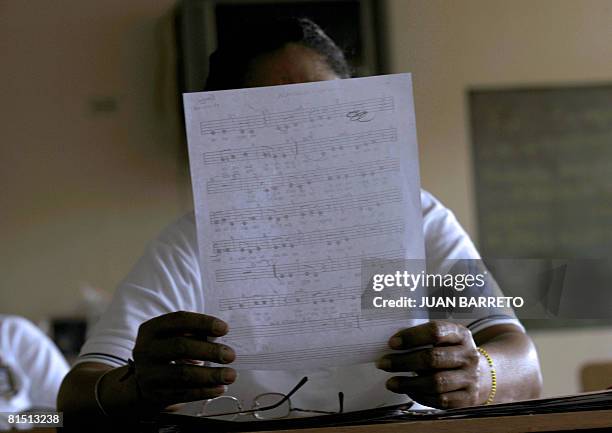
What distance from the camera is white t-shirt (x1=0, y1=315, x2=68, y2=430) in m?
2.46

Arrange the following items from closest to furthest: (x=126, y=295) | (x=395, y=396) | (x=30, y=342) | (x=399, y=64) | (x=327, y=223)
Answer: (x=327, y=223) < (x=395, y=396) < (x=126, y=295) < (x=30, y=342) < (x=399, y=64)

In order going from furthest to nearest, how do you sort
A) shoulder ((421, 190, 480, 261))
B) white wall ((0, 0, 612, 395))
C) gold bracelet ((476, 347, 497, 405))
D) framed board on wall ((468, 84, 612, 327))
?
framed board on wall ((468, 84, 612, 327)) < white wall ((0, 0, 612, 395)) < shoulder ((421, 190, 480, 261)) < gold bracelet ((476, 347, 497, 405))

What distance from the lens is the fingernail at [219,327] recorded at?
3.28ft

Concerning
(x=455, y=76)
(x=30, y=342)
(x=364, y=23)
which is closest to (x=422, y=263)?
(x=30, y=342)

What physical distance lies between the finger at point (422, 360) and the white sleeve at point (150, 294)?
0.44 meters

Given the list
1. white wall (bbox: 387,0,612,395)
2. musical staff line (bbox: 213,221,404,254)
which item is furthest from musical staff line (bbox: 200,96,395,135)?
white wall (bbox: 387,0,612,395)

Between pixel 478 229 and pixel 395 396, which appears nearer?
pixel 395 396

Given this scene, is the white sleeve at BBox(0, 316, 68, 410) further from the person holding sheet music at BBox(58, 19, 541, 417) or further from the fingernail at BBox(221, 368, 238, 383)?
the fingernail at BBox(221, 368, 238, 383)

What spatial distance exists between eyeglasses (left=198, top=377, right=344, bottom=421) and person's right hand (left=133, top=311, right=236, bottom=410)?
67mm

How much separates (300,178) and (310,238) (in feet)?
0.21

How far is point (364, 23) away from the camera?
3557 millimetres

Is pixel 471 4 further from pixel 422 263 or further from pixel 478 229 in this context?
pixel 422 263

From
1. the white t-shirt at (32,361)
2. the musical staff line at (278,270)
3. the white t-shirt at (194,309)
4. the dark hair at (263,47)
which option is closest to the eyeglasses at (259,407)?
the white t-shirt at (194,309)

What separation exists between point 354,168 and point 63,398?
1.73ft
